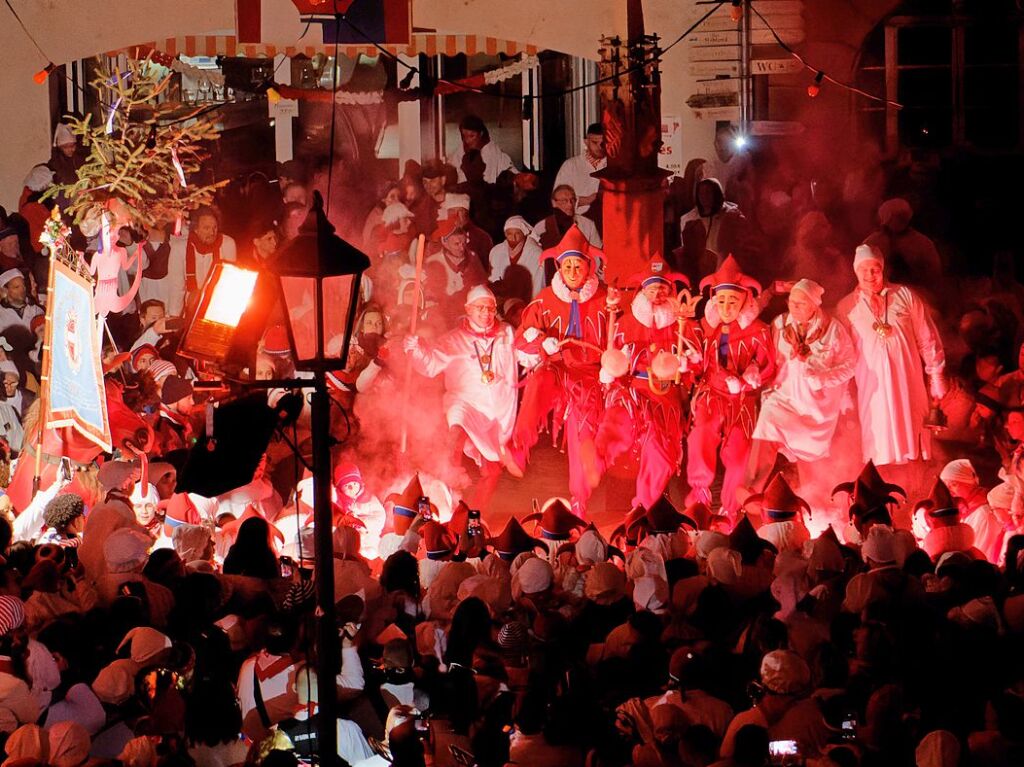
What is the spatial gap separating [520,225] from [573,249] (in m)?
0.65

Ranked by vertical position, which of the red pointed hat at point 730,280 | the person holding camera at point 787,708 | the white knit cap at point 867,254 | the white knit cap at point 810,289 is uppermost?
the white knit cap at point 867,254

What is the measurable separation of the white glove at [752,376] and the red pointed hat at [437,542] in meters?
3.90

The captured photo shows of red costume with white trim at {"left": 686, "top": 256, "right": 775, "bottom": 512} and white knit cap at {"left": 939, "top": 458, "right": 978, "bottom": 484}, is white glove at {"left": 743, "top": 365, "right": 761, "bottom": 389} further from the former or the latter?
white knit cap at {"left": 939, "top": 458, "right": 978, "bottom": 484}

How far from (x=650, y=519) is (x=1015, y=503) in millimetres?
3302

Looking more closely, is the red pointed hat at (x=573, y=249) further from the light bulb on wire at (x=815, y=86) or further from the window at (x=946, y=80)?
the window at (x=946, y=80)

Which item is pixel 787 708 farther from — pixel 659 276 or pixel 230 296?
pixel 659 276

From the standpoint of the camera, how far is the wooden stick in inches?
583

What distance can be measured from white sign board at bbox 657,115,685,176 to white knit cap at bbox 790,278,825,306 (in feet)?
4.83

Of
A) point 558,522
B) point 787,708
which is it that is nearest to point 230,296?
point 787,708

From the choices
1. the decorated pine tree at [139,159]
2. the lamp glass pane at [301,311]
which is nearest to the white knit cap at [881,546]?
the lamp glass pane at [301,311]

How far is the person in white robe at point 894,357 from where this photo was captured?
46.9 feet

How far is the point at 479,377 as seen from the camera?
1462 cm

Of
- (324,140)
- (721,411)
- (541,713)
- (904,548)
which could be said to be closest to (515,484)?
(721,411)

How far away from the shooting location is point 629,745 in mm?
6652
